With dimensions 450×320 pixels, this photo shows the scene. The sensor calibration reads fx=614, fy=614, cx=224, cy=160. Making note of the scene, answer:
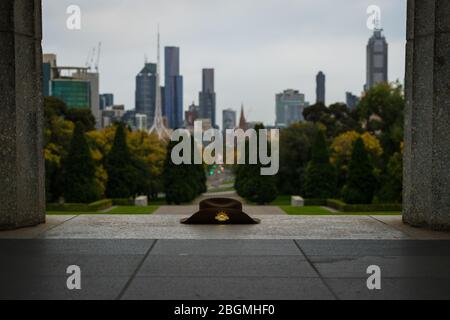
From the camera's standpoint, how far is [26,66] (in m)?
10.3

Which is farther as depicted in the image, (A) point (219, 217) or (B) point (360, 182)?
(B) point (360, 182)

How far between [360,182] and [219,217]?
3032 cm

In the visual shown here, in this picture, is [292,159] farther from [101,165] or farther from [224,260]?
[224,260]

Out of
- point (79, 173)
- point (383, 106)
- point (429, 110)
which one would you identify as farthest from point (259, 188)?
point (429, 110)

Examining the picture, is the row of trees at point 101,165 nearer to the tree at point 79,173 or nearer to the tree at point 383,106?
the tree at point 79,173

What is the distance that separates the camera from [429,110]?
10.0 meters

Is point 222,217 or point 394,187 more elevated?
point 222,217

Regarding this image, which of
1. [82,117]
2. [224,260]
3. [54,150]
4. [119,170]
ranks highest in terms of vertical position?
[82,117]

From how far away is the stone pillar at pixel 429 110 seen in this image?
9.84m

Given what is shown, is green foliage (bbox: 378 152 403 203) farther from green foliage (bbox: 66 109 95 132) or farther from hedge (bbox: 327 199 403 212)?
green foliage (bbox: 66 109 95 132)

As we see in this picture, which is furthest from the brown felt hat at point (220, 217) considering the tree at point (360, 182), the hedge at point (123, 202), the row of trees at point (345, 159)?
the hedge at point (123, 202)

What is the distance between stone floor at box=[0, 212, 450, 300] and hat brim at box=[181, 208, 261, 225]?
1.36 ft

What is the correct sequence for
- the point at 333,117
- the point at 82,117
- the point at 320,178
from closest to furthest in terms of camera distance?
1. the point at 320,178
2. the point at 82,117
3. the point at 333,117
